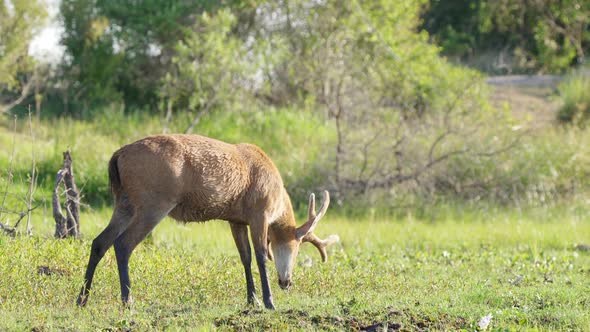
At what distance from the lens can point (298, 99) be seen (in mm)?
21219

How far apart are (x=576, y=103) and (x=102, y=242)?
14.9m

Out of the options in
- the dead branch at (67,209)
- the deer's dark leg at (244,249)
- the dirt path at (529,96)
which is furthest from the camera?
the dirt path at (529,96)

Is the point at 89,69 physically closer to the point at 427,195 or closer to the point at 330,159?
the point at 330,159

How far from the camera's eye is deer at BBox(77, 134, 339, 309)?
24.1 ft

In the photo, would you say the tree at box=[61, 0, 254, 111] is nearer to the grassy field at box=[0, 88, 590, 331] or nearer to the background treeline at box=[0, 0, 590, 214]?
the background treeline at box=[0, 0, 590, 214]

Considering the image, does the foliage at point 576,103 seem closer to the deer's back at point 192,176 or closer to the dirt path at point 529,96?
the dirt path at point 529,96

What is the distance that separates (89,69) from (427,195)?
31.2ft

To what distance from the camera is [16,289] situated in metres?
7.54

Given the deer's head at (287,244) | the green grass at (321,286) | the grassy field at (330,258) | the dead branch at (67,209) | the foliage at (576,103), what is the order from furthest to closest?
1. the foliage at (576,103)
2. the dead branch at (67,209)
3. the deer's head at (287,244)
4. the grassy field at (330,258)
5. the green grass at (321,286)

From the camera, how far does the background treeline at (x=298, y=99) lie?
52.7 ft

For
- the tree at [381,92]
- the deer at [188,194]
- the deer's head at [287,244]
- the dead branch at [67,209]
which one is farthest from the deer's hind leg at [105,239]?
the tree at [381,92]

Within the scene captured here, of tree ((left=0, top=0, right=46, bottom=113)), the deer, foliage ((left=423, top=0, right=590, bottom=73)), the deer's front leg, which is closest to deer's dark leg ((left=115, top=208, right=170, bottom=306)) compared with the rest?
the deer

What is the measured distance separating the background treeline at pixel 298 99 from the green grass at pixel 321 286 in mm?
3219

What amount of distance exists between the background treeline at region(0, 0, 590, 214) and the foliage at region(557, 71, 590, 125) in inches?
23.3
